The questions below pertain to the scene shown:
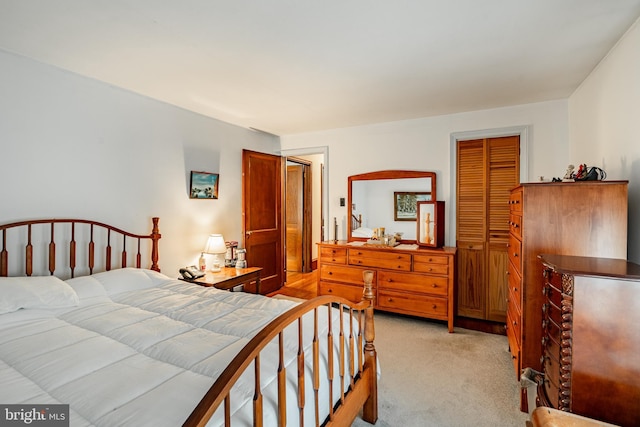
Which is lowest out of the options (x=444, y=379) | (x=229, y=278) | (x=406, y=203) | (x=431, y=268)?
(x=444, y=379)

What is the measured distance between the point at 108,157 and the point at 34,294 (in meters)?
1.38

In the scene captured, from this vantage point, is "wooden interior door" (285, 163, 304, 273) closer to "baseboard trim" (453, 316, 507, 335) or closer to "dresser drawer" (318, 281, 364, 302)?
"dresser drawer" (318, 281, 364, 302)

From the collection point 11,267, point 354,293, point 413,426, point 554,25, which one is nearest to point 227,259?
point 354,293

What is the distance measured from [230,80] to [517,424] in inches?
132

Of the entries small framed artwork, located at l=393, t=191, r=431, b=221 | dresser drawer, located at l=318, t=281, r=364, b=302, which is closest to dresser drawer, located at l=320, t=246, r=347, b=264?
dresser drawer, located at l=318, t=281, r=364, b=302

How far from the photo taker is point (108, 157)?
115 inches

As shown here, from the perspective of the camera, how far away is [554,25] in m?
1.93

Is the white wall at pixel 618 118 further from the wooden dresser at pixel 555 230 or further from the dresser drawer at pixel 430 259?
the dresser drawer at pixel 430 259

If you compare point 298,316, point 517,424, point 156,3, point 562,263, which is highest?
point 156,3

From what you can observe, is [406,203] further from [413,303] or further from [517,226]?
[517,226]

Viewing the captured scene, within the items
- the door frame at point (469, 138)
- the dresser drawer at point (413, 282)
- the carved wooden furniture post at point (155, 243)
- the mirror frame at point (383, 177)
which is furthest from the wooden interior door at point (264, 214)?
the door frame at point (469, 138)

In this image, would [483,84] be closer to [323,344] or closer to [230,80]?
[230,80]

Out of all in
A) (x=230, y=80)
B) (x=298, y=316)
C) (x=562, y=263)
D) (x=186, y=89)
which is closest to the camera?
(x=298, y=316)

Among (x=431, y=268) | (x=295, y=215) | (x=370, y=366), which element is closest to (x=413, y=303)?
(x=431, y=268)
